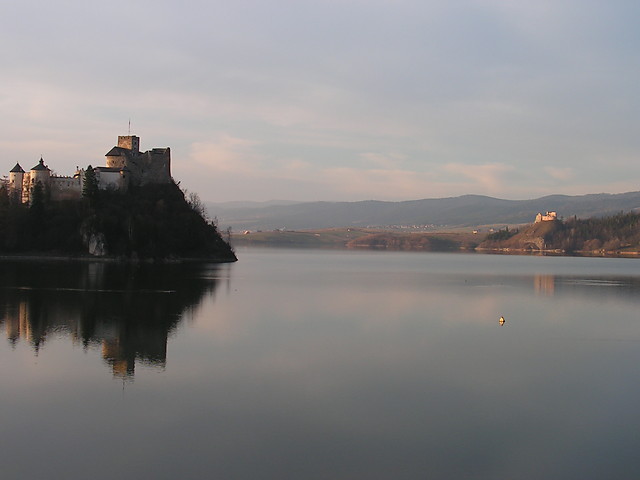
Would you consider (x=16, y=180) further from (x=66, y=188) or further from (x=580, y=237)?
(x=580, y=237)

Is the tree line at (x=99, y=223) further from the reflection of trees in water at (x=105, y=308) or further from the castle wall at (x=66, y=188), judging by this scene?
the reflection of trees in water at (x=105, y=308)

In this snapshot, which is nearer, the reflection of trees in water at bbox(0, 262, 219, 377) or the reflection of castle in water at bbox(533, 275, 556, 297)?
the reflection of trees in water at bbox(0, 262, 219, 377)

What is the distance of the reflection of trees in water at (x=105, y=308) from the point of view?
21.4m

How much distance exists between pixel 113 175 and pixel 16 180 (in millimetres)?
13373

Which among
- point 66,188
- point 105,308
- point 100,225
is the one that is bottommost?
point 105,308

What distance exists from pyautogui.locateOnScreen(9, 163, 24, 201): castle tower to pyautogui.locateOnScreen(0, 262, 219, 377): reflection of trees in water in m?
27.9

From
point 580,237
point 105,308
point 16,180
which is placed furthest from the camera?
point 580,237

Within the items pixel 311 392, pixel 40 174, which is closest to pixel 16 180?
pixel 40 174

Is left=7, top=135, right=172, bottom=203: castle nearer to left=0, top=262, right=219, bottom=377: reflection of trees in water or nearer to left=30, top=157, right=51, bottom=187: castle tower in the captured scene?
left=30, top=157, right=51, bottom=187: castle tower

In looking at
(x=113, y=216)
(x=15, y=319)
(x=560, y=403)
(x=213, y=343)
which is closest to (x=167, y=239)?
(x=113, y=216)

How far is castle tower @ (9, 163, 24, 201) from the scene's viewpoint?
7580cm

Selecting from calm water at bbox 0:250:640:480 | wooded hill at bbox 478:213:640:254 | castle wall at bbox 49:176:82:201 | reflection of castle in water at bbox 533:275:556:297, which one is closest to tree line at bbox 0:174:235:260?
castle wall at bbox 49:176:82:201

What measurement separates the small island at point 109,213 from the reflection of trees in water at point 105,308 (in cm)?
1627

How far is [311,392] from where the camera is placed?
16.0 metres
